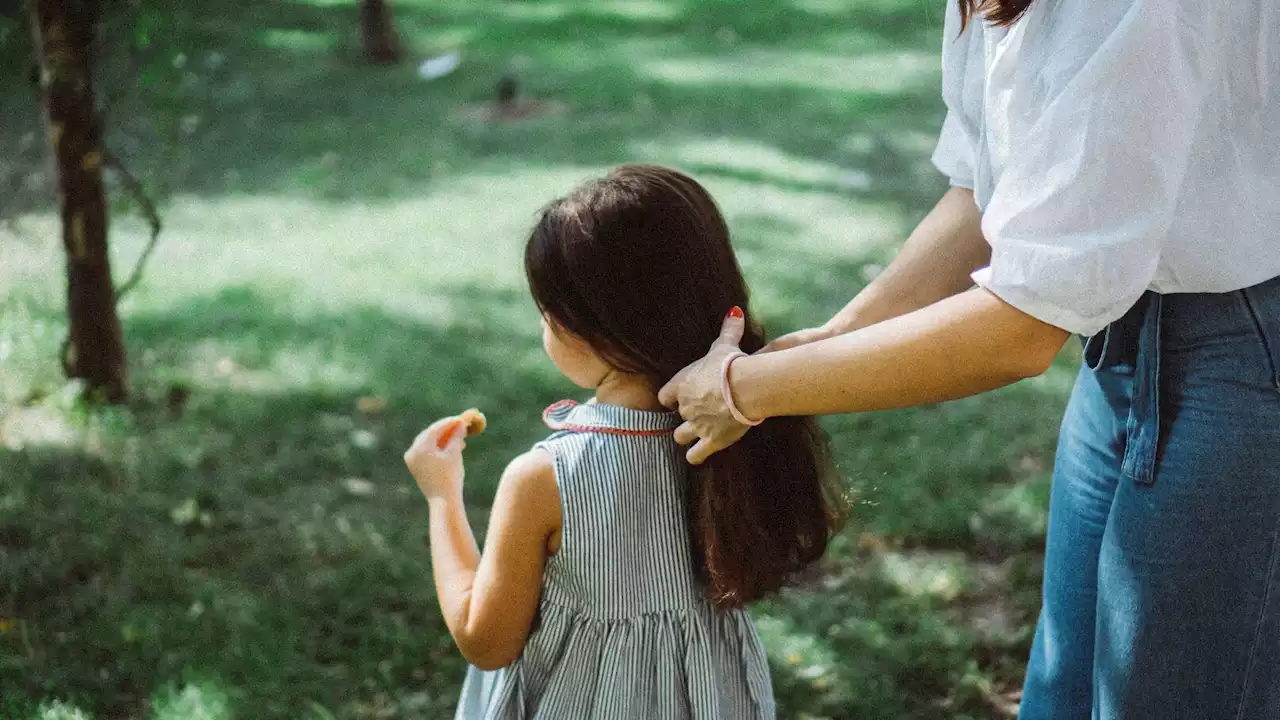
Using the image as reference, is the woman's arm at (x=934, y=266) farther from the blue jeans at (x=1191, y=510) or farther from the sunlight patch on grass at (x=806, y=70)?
the sunlight patch on grass at (x=806, y=70)

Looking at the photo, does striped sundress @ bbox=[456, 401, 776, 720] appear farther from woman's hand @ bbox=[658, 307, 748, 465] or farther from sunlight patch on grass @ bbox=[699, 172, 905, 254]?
sunlight patch on grass @ bbox=[699, 172, 905, 254]

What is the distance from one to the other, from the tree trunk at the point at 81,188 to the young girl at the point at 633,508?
3199 millimetres

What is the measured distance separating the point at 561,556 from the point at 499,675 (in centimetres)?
29

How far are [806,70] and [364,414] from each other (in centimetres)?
733

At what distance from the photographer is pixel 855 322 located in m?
2.07

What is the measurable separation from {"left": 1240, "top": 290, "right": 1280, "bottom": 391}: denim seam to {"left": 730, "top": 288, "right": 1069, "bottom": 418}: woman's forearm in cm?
20

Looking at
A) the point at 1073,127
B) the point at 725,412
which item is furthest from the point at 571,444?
the point at 1073,127

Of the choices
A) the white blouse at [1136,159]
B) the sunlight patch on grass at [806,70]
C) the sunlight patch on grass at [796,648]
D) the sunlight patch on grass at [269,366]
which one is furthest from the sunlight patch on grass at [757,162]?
the white blouse at [1136,159]

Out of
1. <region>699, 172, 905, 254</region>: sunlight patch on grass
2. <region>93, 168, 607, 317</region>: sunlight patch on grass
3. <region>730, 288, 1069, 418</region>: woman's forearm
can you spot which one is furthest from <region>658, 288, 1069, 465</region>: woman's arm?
<region>699, 172, 905, 254</region>: sunlight patch on grass

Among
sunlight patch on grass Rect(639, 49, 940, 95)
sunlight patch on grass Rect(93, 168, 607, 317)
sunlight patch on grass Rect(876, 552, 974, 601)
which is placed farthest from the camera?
sunlight patch on grass Rect(639, 49, 940, 95)

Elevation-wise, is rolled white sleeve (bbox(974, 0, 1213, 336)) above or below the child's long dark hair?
above

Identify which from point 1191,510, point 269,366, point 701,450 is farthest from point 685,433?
point 269,366

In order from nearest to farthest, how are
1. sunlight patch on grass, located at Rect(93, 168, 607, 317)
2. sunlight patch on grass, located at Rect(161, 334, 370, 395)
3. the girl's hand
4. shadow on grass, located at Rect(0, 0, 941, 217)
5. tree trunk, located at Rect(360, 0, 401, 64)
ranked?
1. the girl's hand
2. sunlight patch on grass, located at Rect(161, 334, 370, 395)
3. sunlight patch on grass, located at Rect(93, 168, 607, 317)
4. shadow on grass, located at Rect(0, 0, 941, 217)
5. tree trunk, located at Rect(360, 0, 401, 64)

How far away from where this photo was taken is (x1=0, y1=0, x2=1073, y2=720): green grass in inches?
130
